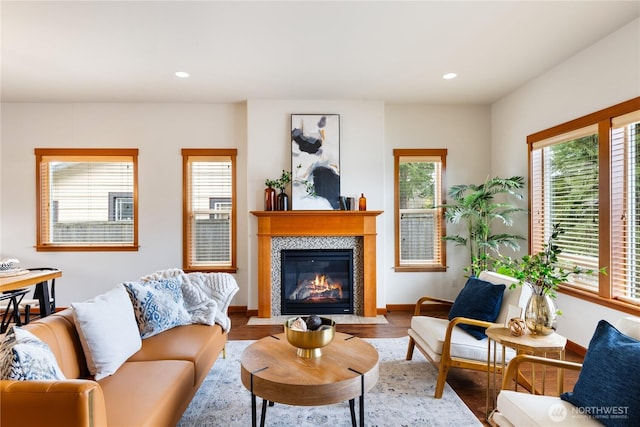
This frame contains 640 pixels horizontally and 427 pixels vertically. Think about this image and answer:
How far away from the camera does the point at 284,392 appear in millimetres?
1621

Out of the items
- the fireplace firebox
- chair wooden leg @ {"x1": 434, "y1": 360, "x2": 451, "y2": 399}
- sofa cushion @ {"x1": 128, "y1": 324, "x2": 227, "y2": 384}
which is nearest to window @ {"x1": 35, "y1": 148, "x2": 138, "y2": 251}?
the fireplace firebox

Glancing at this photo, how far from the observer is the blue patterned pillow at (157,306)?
91.5 inches

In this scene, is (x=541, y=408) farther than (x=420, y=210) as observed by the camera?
No

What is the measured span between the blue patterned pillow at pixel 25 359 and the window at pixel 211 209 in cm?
312

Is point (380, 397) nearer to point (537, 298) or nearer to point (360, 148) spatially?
point (537, 298)

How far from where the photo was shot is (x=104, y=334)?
1.85 metres

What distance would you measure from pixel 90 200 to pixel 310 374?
4.31 meters

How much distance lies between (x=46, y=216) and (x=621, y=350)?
5935 mm

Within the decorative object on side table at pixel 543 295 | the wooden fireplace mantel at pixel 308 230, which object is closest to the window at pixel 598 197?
the decorative object on side table at pixel 543 295

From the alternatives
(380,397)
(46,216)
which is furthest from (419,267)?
(46,216)

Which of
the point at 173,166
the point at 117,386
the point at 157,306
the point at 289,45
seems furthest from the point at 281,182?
the point at 117,386

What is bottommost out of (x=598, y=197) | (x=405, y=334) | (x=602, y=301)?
(x=405, y=334)

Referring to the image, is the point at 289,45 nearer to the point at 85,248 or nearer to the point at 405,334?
the point at 405,334

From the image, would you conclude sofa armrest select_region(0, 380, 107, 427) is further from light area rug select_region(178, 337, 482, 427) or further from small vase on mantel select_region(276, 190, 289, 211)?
small vase on mantel select_region(276, 190, 289, 211)
